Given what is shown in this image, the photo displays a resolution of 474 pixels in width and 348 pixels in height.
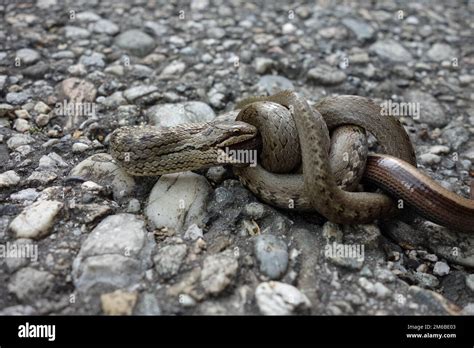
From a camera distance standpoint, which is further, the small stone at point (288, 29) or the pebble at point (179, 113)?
the small stone at point (288, 29)

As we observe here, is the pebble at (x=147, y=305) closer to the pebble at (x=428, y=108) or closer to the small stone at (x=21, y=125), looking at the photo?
the small stone at (x=21, y=125)

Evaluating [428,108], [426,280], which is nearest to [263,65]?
[428,108]

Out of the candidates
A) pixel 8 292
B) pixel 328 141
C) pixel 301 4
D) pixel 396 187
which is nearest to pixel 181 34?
pixel 301 4

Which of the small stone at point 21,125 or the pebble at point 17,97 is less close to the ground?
the pebble at point 17,97

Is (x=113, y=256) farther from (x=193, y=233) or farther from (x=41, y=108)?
(x=41, y=108)

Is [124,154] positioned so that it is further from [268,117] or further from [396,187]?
[396,187]

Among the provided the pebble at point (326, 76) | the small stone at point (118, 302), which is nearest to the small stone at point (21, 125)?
the small stone at point (118, 302)

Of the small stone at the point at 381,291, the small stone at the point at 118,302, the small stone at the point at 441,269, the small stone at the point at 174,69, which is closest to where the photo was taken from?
the small stone at the point at 118,302
